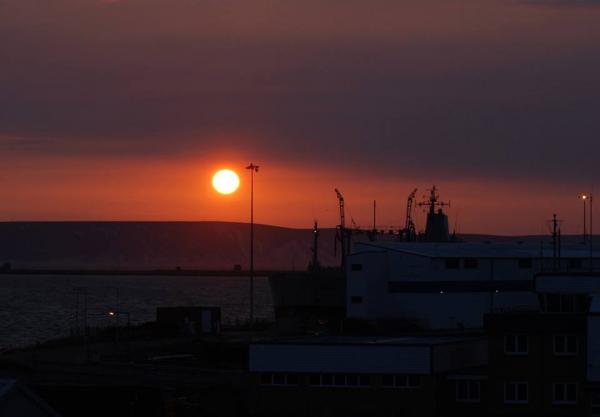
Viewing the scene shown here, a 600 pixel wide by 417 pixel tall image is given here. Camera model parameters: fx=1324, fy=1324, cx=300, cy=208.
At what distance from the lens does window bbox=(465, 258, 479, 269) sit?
6656cm

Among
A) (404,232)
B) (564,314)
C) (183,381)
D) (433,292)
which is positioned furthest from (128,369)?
(404,232)

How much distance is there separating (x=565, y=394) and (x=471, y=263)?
29.1 metres

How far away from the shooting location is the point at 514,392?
3816cm

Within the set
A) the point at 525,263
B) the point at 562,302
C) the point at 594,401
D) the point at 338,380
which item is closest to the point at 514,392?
the point at 594,401

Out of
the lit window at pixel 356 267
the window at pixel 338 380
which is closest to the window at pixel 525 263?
the lit window at pixel 356 267

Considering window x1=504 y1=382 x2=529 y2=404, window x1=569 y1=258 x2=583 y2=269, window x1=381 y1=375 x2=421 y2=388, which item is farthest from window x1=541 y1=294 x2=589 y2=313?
window x1=569 y1=258 x2=583 y2=269

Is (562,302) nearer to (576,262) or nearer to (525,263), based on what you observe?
(525,263)

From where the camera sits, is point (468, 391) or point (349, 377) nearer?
point (349, 377)

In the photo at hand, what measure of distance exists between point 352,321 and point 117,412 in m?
33.2

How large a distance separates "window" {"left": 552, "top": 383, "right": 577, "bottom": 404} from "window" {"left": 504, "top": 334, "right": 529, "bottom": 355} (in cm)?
139

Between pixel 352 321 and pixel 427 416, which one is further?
pixel 352 321

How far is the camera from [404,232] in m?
126

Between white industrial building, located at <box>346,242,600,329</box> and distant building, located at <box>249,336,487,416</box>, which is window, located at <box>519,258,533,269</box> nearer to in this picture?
white industrial building, located at <box>346,242,600,329</box>

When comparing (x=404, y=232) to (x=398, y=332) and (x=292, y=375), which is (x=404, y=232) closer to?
(x=398, y=332)
